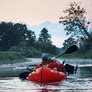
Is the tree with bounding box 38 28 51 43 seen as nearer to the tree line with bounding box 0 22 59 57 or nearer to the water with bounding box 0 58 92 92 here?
the tree line with bounding box 0 22 59 57

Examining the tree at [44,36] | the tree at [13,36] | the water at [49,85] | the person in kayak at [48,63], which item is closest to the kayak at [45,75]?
the water at [49,85]

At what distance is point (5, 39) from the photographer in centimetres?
7119

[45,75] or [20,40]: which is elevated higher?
[20,40]

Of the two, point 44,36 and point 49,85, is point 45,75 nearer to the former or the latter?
point 49,85

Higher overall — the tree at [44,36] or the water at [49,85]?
the tree at [44,36]

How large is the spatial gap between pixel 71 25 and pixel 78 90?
45.1 metres

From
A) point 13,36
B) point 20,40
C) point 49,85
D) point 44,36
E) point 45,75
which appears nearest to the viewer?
point 49,85

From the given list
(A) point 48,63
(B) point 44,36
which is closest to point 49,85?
(A) point 48,63

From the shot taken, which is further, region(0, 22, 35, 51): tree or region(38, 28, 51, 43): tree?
region(38, 28, 51, 43): tree

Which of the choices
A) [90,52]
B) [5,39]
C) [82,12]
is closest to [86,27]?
[82,12]

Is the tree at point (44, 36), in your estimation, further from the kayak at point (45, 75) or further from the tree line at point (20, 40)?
the kayak at point (45, 75)

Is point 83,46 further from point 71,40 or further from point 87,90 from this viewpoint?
point 71,40

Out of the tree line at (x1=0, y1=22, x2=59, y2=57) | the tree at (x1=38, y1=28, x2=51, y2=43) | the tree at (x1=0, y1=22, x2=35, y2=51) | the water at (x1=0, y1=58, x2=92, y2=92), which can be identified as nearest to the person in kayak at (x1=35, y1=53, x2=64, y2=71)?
the water at (x1=0, y1=58, x2=92, y2=92)

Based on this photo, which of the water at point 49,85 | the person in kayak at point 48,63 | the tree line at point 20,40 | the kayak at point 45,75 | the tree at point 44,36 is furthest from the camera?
the tree at point 44,36
